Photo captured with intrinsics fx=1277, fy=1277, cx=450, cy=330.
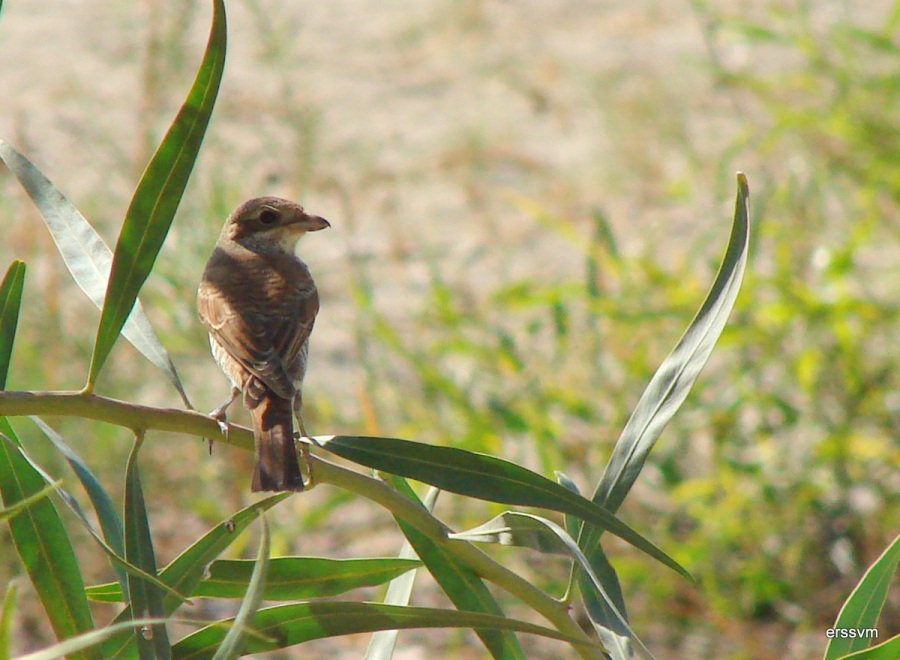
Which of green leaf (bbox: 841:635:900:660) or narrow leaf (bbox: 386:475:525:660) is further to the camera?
narrow leaf (bbox: 386:475:525:660)

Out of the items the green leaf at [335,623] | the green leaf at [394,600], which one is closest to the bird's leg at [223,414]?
the green leaf at [335,623]

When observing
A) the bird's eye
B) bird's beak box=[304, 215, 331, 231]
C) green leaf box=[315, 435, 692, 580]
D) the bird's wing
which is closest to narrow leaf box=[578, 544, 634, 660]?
green leaf box=[315, 435, 692, 580]

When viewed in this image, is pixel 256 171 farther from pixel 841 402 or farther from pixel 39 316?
pixel 841 402

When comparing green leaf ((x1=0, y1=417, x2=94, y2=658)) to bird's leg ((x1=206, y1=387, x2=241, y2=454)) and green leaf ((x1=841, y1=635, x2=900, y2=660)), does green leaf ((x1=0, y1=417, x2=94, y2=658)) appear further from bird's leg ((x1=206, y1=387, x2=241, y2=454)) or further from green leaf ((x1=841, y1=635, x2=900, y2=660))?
green leaf ((x1=841, y1=635, x2=900, y2=660))

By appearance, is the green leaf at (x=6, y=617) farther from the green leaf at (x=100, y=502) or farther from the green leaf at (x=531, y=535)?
the green leaf at (x=531, y=535)

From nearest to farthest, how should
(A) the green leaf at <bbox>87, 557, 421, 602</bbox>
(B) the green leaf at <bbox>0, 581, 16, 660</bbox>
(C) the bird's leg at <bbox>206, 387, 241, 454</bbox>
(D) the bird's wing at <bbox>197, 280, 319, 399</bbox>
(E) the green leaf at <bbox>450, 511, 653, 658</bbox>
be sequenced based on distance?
1. (B) the green leaf at <bbox>0, 581, 16, 660</bbox>
2. (C) the bird's leg at <bbox>206, 387, 241, 454</bbox>
3. (E) the green leaf at <bbox>450, 511, 653, 658</bbox>
4. (A) the green leaf at <bbox>87, 557, 421, 602</bbox>
5. (D) the bird's wing at <bbox>197, 280, 319, 399</bbox>

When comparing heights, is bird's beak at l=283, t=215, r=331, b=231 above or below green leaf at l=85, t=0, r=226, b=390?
below
